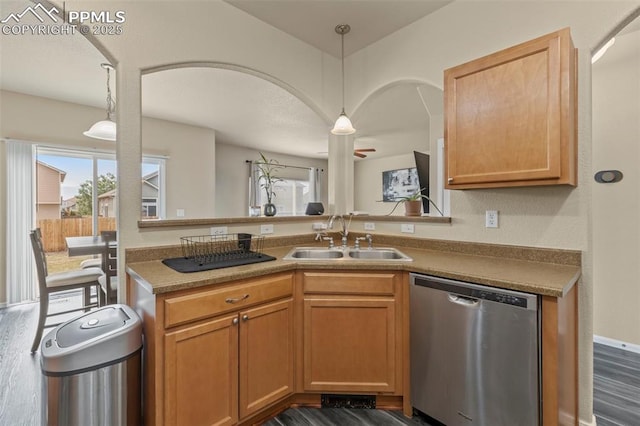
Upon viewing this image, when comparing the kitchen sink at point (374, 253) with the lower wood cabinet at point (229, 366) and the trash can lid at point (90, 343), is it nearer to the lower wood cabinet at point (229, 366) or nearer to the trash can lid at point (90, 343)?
the lower wood cabinet at point (229, 366)

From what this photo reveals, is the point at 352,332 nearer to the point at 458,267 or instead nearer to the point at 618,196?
the point at 458,267

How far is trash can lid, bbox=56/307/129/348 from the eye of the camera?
4.11 feet

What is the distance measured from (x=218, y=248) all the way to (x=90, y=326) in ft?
2.80

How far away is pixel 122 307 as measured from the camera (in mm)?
1527

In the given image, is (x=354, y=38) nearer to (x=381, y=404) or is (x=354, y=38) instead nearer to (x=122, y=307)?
(x=122, y=307)

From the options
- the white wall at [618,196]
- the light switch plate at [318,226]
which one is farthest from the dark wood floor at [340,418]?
the white wall at [618,196]

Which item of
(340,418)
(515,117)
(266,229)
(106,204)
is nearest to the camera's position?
(515,117)

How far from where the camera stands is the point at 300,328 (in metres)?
1.78

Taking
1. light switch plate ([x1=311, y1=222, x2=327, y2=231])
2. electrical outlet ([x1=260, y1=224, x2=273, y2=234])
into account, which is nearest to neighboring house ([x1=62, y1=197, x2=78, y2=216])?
electrical outlet ([x1=260, y1=224, x2=273, y2=234])

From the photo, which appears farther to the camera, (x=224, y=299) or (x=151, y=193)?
(x=151, y=193)

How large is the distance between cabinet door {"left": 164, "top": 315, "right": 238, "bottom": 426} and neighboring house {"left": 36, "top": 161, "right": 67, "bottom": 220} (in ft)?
13.3

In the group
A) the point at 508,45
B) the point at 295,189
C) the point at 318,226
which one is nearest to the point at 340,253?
the point at 318,226

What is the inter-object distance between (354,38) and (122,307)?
2.70m

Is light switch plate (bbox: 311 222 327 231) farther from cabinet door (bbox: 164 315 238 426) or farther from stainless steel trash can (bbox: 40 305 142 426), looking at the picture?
stainless steel trash can (bbox: 40 305 142 426)
